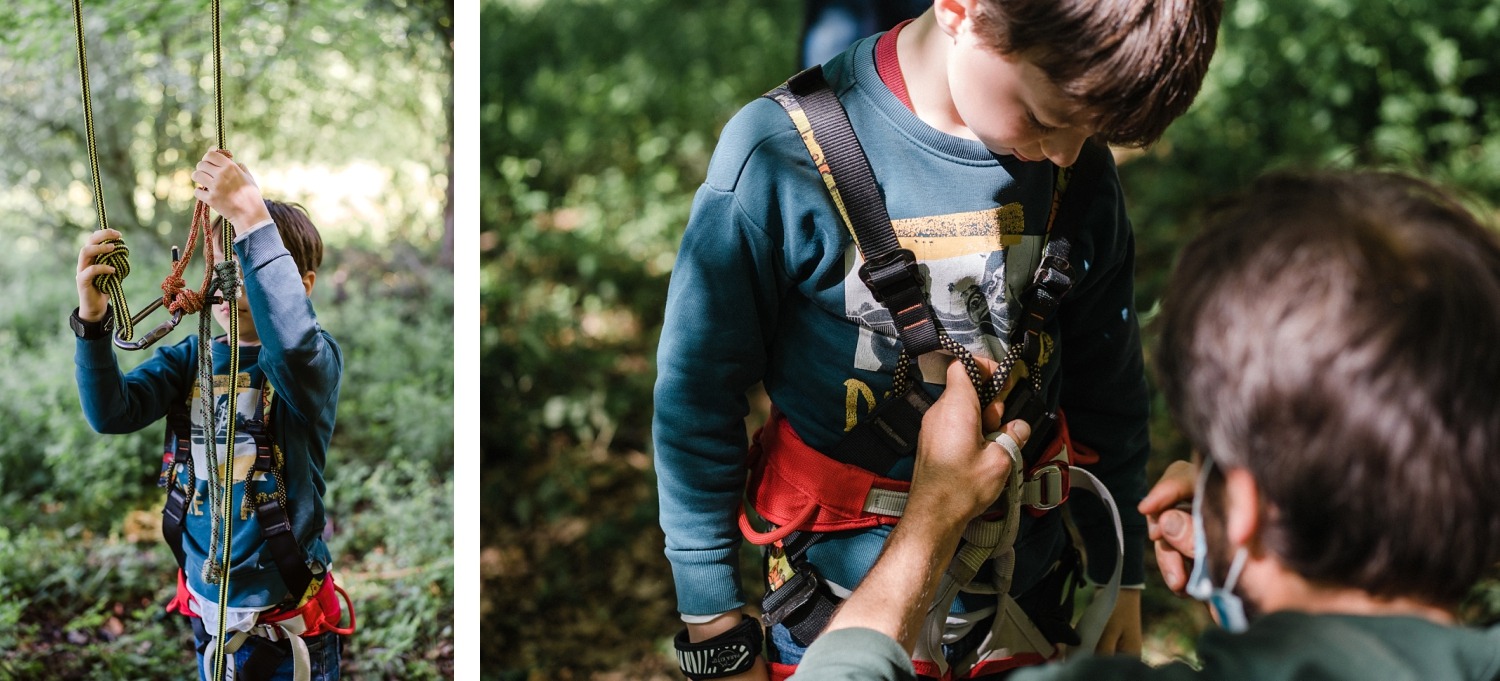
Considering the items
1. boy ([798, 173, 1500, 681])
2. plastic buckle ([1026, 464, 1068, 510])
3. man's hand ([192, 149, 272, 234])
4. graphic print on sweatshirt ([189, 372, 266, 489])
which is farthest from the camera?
graphic print on sweatshirt ([189, 372, 266, 489])

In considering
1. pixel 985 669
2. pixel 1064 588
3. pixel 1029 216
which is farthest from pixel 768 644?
pixel 1029 216

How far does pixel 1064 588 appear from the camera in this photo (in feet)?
5.74

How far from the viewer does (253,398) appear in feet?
6.16

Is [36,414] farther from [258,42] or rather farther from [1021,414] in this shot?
[1021,414]

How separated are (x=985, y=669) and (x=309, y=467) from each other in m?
1.22

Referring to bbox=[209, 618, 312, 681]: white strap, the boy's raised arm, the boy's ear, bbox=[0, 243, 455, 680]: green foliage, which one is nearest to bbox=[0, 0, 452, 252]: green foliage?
bbox=[0, 243, 455, 680]: green foliage

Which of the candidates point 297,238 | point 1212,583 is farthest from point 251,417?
point 1212,583

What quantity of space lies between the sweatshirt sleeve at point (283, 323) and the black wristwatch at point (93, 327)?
25 cm

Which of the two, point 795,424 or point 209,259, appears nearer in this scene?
point 795,424

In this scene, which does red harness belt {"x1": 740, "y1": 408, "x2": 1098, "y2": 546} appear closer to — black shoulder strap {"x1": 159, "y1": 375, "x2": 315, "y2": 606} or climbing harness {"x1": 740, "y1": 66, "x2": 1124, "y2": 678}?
climbing harness {"x1": 740, "y1": 66, "x2": 1124, "y2": 678}

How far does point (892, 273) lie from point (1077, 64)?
0.32 m

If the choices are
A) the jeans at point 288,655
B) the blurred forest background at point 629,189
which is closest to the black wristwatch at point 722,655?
the jeans at point 288,655

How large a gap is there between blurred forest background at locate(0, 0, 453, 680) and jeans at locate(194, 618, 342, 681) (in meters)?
0.68

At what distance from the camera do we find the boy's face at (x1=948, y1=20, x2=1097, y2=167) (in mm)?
1254
